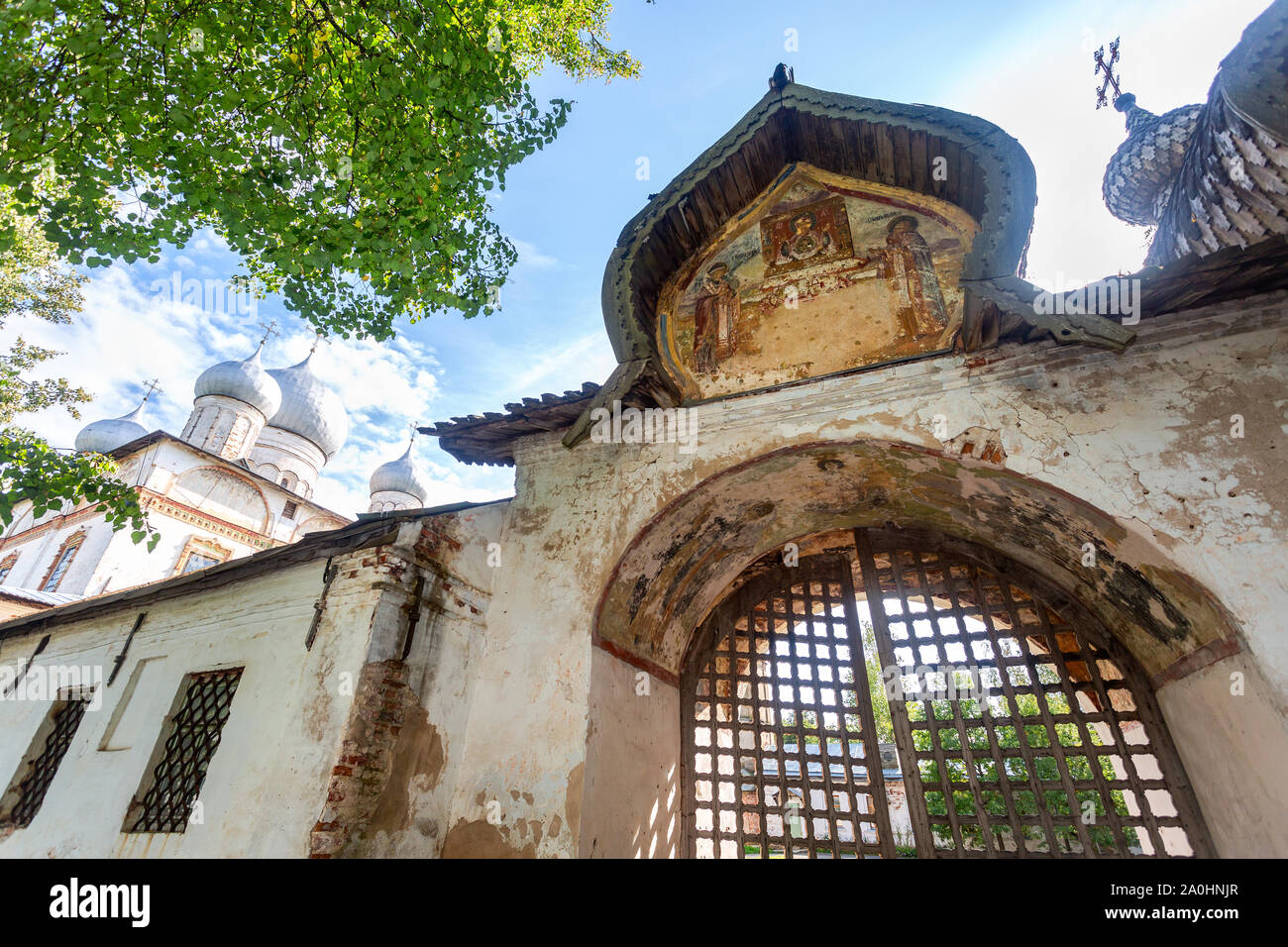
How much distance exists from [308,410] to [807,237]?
2790cm

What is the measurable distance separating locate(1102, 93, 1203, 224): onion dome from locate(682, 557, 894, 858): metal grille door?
32.1 ft

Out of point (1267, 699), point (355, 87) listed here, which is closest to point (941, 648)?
point (1267, 699)

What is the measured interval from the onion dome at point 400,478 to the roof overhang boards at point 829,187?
25.3 meters

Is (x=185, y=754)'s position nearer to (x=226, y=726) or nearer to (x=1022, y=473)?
(x=226, y=726)

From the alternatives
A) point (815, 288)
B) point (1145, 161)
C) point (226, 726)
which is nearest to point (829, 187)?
point (815, 288)

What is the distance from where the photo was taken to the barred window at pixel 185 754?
5.19 metres

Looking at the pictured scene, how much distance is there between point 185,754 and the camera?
5.40m

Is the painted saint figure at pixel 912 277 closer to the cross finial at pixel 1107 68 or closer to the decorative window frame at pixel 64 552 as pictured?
the cross finial at pixel 1107 68

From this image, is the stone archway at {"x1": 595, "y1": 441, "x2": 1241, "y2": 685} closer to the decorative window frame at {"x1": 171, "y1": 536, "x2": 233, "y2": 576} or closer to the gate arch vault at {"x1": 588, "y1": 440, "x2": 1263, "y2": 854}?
the gate arch vault at {"x1": 588, "y1": 440, "x2": 1263, "y2": 854}

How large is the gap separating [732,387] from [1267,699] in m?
3.82

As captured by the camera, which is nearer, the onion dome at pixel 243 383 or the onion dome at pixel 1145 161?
the onion dome at pixel 1145 161

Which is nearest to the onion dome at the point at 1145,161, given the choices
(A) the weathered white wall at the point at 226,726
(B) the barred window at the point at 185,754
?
(A) the weathered white wall at the point at 226,726

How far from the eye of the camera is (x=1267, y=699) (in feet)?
10.9
